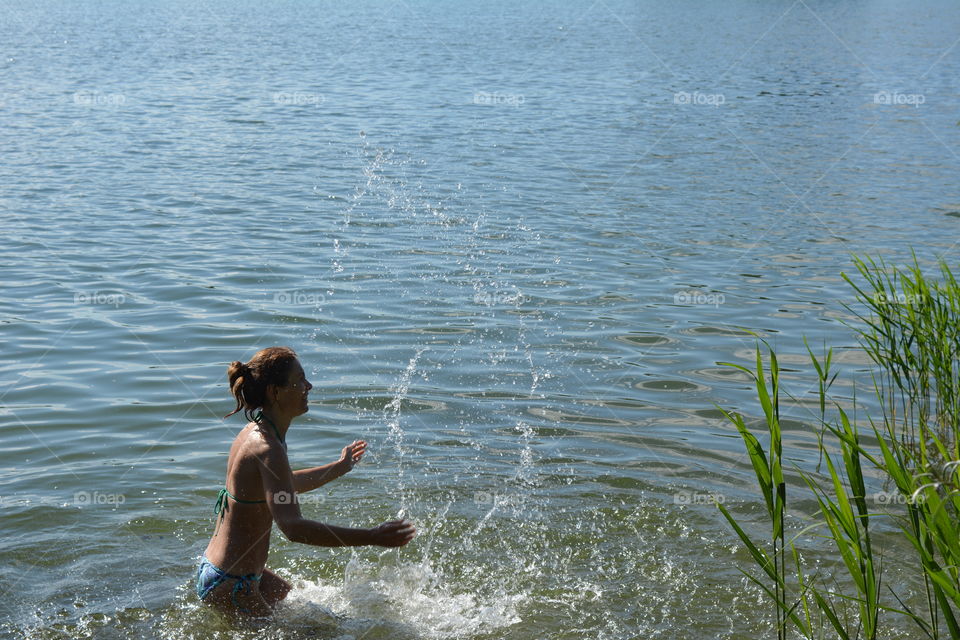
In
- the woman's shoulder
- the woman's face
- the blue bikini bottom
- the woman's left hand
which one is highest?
the woman's face

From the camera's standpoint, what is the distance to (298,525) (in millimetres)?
4465

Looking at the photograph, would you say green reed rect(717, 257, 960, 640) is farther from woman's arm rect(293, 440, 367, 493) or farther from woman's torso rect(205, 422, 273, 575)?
woman's torso rect(205, 422, 273, 575)

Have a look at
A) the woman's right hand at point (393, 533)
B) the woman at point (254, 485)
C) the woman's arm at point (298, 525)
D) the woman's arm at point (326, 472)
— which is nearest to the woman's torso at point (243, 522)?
the woman at point (254, 485)

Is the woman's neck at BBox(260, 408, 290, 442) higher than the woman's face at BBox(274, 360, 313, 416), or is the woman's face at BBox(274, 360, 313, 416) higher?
the woman's face at BBox(274, 360, 313, 416)

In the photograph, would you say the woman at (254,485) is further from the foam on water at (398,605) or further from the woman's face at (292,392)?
the foam on water at (398,605)

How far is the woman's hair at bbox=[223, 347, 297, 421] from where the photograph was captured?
15.6 ft

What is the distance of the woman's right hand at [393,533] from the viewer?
4371 mm

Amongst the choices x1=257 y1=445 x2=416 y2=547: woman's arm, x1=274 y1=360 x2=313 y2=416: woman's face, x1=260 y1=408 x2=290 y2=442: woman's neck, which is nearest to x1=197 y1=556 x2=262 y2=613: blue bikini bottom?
x1=257 y1=445 x2=416 y2=547: woman's arm

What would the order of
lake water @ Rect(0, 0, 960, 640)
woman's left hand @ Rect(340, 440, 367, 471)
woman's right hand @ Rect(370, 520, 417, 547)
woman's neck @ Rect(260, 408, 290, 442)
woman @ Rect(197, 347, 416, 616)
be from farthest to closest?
1. lake water @ Rect(0, 0, 960, 640)
2. woman's left hand @ Rect(340, 440, 367, 471)
3. woman's neck @ Rect(260, 408, 290, 442)
4. woman @ Rect(197, 347, 416, 616)
5. woman's right hand @ Rect(370, 520, 417, 547)

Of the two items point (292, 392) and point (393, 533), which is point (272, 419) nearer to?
point (292, 392)

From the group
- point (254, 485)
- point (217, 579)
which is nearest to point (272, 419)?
point (254, 485)

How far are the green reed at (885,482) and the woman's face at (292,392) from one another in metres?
1.87

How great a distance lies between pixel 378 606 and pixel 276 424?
4.06 ft

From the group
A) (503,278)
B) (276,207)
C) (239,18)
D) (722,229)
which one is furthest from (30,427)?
(239,18)
